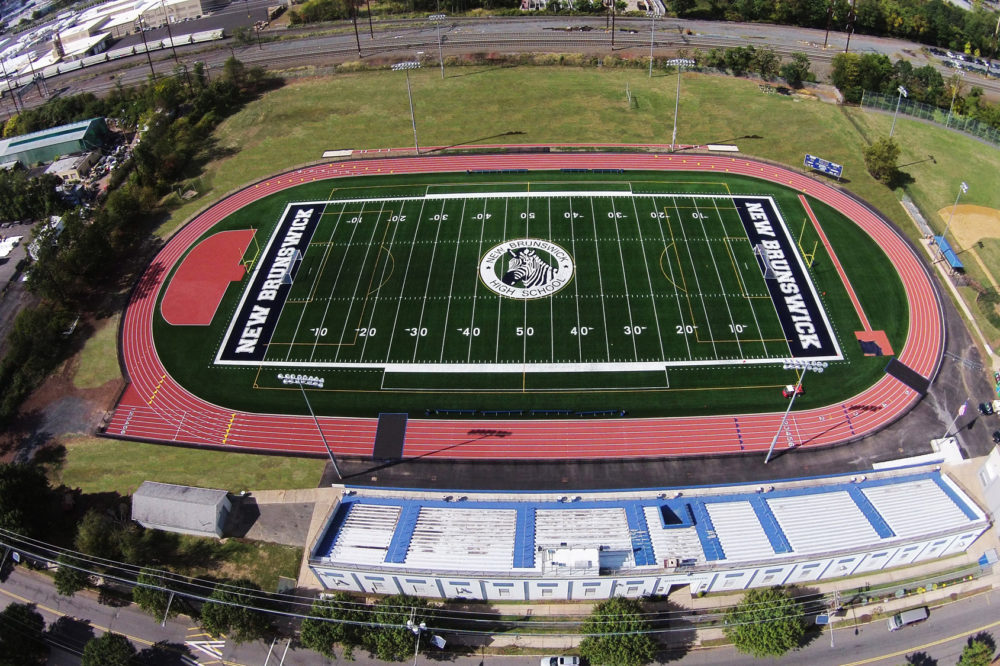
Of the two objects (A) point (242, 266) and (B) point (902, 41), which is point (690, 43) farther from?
(A) point (242, 266)

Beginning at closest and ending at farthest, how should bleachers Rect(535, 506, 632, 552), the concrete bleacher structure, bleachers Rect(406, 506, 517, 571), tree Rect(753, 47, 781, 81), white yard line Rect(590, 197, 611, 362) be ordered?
the concrete bleacher structure → bleachers Rect(406, 506, 517, 571) → bleachers Rect(535, 506, 632, 552) → white yard line Rect(590, 197, 611, 362) → tree Rect(753, 47, 781, 81)

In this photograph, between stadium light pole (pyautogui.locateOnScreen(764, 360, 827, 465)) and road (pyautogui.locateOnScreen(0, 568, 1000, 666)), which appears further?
stadium light pole (pyautogui.locateOnScreen(764, 360, 827, 465))

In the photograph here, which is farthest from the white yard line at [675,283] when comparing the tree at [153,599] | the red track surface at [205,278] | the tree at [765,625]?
the red track surface at [205,278]

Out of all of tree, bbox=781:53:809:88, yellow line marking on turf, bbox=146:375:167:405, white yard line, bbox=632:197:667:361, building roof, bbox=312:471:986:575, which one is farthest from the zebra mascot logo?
tree, bbox=781:53:809:88

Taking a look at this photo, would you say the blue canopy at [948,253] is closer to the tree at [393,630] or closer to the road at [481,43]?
the road at [481,43]

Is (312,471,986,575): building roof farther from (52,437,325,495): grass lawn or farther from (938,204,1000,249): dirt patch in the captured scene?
(938,204,1000,249): dirt patch

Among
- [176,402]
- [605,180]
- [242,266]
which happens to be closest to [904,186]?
[605,180]

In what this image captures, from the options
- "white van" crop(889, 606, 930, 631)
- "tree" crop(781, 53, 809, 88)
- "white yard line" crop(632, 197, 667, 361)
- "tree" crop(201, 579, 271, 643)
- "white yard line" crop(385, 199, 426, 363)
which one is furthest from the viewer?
"tree" crop(781, 53, 809, 88)
